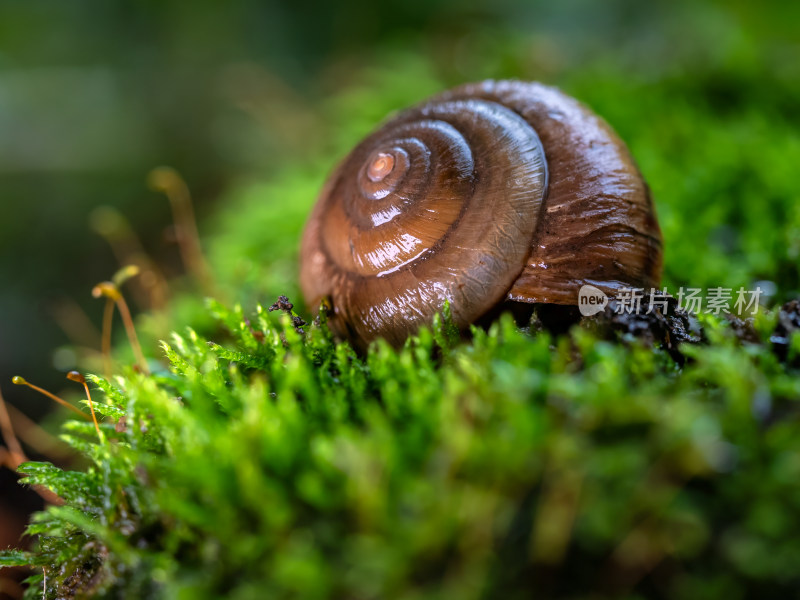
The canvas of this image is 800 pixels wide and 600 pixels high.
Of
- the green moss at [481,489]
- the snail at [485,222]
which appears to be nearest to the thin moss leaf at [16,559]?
the green moss at [481,489]

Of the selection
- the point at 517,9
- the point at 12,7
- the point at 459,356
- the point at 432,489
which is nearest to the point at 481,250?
the point at 459,356

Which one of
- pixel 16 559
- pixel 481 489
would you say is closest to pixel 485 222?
pixel 481 489

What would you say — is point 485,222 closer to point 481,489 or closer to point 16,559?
point 481,489

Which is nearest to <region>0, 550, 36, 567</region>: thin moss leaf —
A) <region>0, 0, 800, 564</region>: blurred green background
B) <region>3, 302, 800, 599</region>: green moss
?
<region>3, 302, 800, 599</region>: green moss

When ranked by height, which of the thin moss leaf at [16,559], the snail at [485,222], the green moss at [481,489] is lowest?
the thin moss leaf at [16,559]

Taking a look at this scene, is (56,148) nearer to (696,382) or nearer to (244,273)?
(244,273)

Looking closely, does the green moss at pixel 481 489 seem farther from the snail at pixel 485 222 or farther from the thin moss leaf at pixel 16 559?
the snail at pixel 485 222

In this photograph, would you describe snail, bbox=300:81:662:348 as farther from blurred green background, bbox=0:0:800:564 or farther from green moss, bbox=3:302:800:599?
blurred green background, bbox=0:0:800:564
